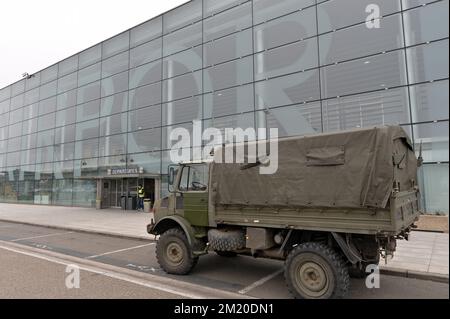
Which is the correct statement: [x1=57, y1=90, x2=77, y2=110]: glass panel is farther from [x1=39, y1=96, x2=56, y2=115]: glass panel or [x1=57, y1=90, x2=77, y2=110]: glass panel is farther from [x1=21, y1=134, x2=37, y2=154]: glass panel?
[x1=21, y1=134, x2=37, y2=154]: glass panel

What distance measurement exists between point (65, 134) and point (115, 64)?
881 cm

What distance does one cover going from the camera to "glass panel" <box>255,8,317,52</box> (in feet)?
58.1

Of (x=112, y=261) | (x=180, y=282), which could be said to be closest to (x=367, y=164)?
(x=180, y=282)

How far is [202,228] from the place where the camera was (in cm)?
725

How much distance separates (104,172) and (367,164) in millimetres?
24598

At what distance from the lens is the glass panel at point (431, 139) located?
13766 mm

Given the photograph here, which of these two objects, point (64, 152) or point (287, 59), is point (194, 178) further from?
point (64, 152)

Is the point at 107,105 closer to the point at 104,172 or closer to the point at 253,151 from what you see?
the point at 104,172

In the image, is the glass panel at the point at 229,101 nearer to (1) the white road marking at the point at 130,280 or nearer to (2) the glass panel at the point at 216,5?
(2) the glass panel at the point at 216,5

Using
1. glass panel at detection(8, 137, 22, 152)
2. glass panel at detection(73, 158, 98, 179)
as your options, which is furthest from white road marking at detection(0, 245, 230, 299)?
glass panel at detection(8, 137, 22, 152)

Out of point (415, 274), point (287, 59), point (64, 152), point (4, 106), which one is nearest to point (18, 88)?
point (4, 106)

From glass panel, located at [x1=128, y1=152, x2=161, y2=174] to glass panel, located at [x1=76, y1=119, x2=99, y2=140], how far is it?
18.2 ft

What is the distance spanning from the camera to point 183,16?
76.9ft

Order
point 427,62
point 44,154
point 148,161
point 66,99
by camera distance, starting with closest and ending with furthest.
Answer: point 427,62, point 148,161, point 66,99, point 44,154
